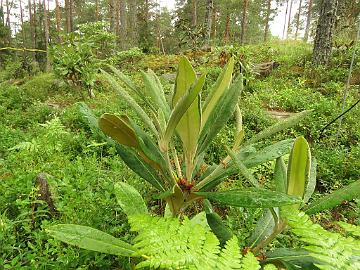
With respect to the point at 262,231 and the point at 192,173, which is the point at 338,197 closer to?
the point at 262,231

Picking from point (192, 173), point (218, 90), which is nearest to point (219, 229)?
point (192, 173)

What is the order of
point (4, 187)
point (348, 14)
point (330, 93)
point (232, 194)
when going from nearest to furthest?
point (232, 194)
point (4, 187)
point (330, 93)
point (348, 14)

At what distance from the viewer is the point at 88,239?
131cm

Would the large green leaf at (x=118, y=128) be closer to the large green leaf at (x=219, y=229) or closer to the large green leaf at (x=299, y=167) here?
the large green leaf at (x=219, y=229)

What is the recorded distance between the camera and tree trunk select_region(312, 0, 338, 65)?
7.92 meters

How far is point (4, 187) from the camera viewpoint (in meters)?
2.54

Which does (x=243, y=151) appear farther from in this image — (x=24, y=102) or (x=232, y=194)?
(x=24, y=102)

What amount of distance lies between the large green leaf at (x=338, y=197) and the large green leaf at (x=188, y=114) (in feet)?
2.00

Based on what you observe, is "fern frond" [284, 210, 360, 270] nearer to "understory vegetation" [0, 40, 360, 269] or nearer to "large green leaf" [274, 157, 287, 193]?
"understory vegetation" [0, 40, 360, 269]

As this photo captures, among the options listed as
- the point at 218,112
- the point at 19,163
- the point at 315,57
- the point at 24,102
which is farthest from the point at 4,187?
the point at 315,57

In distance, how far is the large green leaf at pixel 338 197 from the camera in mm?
1229

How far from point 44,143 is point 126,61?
10.4 metres

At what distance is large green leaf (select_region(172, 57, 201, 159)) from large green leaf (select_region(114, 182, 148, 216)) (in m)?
0.37

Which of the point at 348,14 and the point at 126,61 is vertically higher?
the point at 348,14
